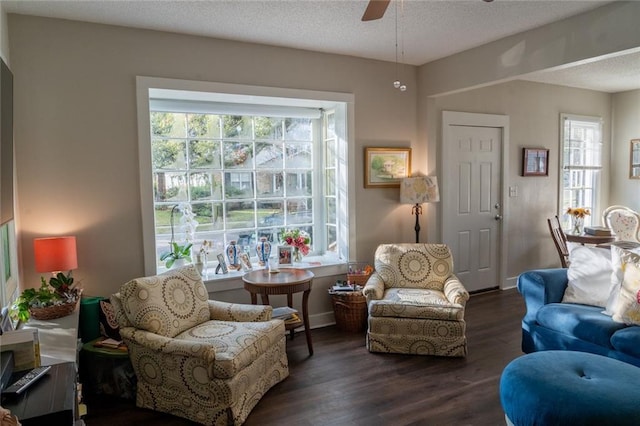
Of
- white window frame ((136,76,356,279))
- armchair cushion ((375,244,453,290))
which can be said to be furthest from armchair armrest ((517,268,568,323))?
white window frame ((136,76,356,279))

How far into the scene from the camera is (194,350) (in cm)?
234

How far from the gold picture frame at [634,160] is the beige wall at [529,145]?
838 mm

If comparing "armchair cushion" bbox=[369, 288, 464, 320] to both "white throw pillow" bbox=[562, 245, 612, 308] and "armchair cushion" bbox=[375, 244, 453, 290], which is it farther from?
"white throw pillow" bbox=[562, 245, 612, 308]

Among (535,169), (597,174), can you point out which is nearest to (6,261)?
(535,169)

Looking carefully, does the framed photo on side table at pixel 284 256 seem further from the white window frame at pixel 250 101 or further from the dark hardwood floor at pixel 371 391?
the dark hardwood floor at pixel 371 391

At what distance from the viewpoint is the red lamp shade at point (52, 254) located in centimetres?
271

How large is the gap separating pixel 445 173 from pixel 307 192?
1540 millimetres

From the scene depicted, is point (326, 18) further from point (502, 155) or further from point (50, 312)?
point (502, 155)

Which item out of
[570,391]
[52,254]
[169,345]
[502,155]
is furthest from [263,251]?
[502,155]

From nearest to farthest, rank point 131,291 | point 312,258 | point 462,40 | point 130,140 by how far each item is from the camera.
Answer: point 131,291 < point 130,140 < point 462,40 < point 312,258

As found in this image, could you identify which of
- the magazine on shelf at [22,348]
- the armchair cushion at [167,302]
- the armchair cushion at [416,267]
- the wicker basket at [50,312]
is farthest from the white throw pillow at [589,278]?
the wicker basket at [50,312]

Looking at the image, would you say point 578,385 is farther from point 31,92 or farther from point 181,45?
point 31,92

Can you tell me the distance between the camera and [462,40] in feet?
11.9

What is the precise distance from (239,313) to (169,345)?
633 mm
